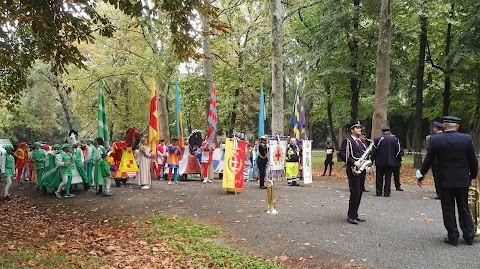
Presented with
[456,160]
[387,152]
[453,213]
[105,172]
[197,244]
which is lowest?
[197,244]

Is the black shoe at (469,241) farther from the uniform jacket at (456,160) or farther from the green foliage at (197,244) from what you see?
the green foliage at (197,244)

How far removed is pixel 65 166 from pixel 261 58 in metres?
13.5

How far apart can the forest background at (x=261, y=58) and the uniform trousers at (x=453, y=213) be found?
6.07 m

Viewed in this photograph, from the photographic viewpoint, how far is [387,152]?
1268cm

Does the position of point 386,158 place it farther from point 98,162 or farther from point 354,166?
point 98,162

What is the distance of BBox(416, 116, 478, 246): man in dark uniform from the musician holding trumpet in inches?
64.9

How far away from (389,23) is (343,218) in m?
11.0

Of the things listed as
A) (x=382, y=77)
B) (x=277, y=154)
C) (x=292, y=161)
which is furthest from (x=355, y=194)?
(x=382, y=77)

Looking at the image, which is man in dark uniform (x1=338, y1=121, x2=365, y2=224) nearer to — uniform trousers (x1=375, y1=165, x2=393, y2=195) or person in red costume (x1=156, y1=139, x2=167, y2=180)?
uniform trousers (x1=375, y1=165, x2=393, y2=195)

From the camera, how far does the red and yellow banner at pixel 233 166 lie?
12.7 metres

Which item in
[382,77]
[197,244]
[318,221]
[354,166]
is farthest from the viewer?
[382,77]

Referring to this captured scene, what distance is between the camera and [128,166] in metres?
15.1

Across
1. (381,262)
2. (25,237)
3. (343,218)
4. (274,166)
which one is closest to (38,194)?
(25,237)

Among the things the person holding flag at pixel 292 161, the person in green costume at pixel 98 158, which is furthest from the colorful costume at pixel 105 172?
the person holding flag at pixel 292 161
